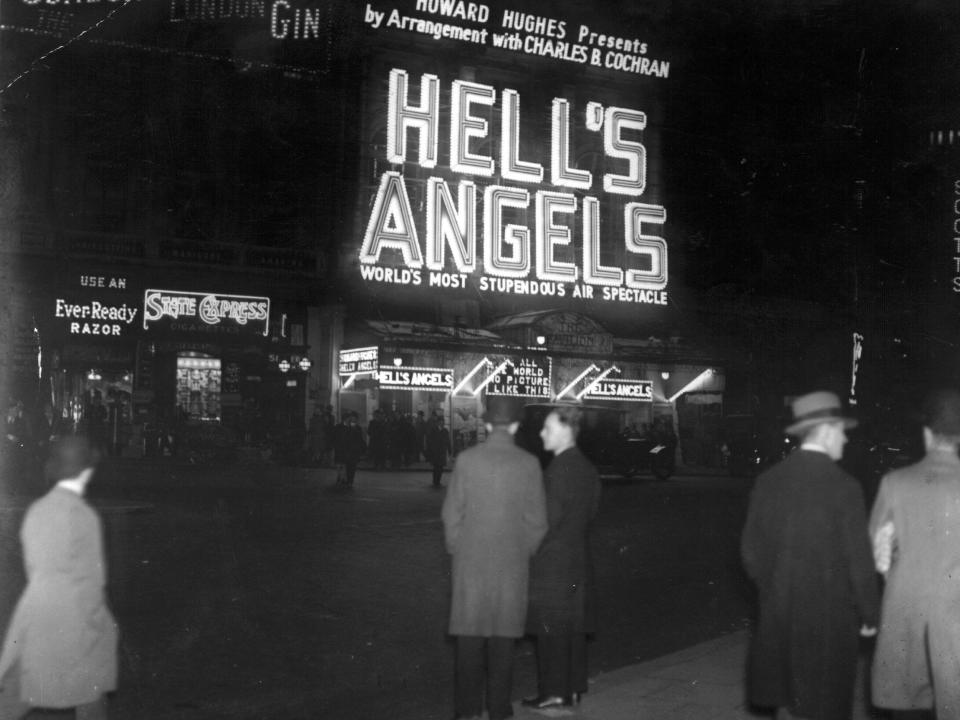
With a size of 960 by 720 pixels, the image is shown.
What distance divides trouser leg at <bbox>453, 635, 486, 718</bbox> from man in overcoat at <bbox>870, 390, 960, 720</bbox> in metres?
2.10

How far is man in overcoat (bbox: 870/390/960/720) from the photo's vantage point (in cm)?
485

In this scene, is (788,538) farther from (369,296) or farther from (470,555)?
(369,296)

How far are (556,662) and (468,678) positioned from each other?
64cm

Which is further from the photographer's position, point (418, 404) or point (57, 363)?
point (418, 404)

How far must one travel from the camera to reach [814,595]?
471 cm

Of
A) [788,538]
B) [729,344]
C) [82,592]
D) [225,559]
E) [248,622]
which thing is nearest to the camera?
[82,592]

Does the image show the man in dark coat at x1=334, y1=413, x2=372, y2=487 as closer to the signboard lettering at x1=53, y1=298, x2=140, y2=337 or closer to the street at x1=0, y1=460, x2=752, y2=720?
the street at x1=0, y1=460, x2=752, y2=720

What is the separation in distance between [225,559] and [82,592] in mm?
8569

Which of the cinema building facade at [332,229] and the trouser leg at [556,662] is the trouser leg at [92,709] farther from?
the cinema building facade at [332,229]

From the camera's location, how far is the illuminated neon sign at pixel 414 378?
34.2 meters

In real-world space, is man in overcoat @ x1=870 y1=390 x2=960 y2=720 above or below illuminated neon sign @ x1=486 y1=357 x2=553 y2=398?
below

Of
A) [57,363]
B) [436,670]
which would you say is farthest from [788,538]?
[57,363]

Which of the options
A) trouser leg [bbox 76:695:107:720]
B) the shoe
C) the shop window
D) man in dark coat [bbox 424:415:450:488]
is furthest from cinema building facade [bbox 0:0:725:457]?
trouser leg [bbox 76:695:107:720]

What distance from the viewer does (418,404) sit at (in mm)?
37594
